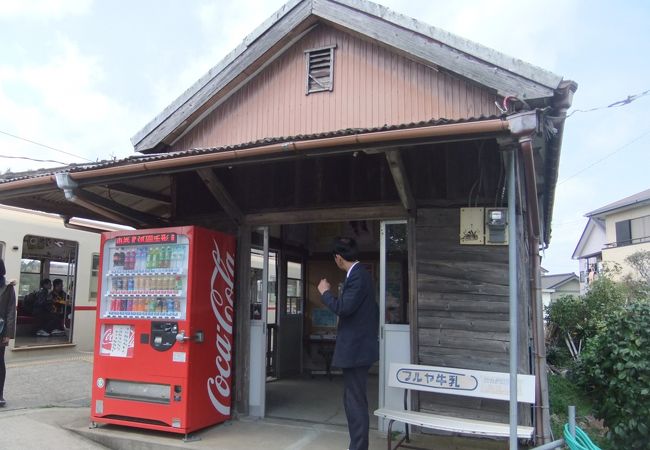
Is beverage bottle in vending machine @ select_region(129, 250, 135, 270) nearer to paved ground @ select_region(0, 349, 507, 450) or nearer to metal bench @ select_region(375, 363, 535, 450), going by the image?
paved ground @ select_region(0, 349, 507, 450)

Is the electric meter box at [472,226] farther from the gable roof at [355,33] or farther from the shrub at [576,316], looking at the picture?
the shrub at [576,316]

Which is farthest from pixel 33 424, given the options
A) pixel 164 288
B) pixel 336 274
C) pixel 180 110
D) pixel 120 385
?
pixel 336 274

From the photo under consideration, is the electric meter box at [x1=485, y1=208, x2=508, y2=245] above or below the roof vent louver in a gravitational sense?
below

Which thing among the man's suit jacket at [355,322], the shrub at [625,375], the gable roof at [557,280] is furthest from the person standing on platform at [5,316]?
the gable roof at [557,280]

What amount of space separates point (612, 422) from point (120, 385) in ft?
15.7

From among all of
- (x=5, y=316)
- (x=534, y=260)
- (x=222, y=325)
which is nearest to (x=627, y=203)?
(x=534, y=260)

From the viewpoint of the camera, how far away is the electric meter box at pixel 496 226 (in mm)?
4422

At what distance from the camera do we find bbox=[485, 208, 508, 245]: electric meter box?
4.42 metres

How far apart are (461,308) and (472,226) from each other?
797mm

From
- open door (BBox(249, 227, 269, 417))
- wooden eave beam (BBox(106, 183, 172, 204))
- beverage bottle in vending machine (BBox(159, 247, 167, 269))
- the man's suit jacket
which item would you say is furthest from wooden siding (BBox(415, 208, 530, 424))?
wooden eave beam (BBox(106, 183, 172, 204))

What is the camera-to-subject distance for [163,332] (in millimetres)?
4906

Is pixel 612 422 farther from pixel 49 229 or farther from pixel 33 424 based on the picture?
pixel 49 229

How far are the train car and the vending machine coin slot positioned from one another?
5.44 meters

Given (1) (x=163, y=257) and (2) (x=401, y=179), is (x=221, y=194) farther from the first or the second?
(2) (x=401, y=179)
